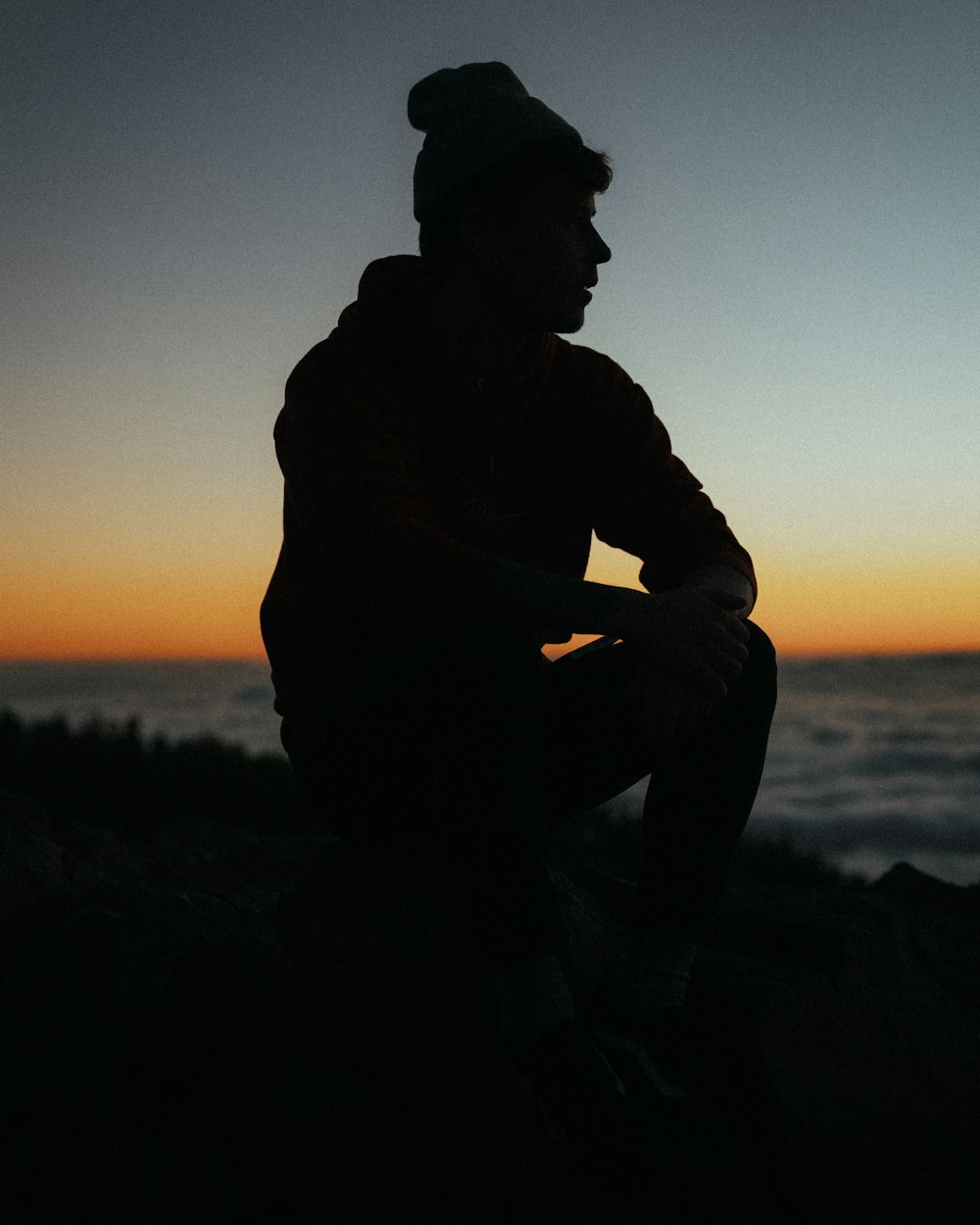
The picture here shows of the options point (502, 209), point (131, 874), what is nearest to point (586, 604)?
point (502, 209)

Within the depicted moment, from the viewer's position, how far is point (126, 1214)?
5.94ft

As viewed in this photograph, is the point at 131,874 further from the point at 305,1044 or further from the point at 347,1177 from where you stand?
the point at 347,1177

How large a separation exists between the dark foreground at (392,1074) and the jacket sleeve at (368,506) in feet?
2.56

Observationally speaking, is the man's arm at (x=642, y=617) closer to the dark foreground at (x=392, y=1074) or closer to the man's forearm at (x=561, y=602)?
the man's forearm at (x=561, y=602)

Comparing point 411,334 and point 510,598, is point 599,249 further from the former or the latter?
point 510,598

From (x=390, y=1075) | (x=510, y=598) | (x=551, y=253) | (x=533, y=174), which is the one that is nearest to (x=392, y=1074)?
(x=390, y=1075)

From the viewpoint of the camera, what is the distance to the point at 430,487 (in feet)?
7.59

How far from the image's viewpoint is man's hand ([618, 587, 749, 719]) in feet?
6.25

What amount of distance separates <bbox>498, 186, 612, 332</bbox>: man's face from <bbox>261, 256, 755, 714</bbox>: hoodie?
0.62ft

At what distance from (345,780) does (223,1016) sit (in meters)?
0.57

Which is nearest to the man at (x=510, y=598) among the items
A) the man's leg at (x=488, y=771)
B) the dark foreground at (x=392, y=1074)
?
the man's leg at (x=488, y=771)

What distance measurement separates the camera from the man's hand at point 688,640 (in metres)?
1.91

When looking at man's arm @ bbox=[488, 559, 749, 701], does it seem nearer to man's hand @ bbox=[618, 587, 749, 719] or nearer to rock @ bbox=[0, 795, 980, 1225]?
man's hand @ bbox=[618, 587, 749, 719]

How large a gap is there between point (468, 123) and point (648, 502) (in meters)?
0.96
